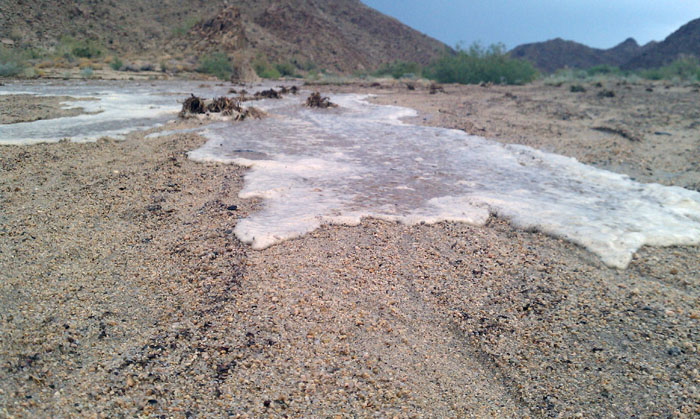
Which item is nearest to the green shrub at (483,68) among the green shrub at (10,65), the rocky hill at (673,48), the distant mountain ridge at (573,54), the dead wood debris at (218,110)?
the dead wood debris at (218,110)

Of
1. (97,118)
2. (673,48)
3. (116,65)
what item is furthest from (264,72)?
(673,48)

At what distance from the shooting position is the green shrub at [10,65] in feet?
52.6

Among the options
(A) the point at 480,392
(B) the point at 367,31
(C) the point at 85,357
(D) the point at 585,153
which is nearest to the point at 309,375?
(A) the point at 480,392

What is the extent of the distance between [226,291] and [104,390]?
0.85 meters

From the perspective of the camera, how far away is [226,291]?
251 cm

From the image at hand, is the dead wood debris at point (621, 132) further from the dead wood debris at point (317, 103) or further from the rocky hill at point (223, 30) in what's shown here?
the rocky hill at point (223, 30)

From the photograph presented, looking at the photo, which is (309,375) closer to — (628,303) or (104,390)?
(104,390)

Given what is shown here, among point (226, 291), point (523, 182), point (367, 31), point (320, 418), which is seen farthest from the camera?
point (367, 31)

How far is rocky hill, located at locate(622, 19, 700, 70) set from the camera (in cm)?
4653

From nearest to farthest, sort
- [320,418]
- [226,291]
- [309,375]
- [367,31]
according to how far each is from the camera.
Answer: [320,418] → [309,375] → [226,291] → [367,31]

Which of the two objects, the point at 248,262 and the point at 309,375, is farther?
the point at 248,262

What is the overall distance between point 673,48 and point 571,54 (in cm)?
2377

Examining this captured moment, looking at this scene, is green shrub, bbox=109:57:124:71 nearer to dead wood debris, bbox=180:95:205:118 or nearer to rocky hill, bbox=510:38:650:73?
dead wood debris, bbox=180:95:205:118

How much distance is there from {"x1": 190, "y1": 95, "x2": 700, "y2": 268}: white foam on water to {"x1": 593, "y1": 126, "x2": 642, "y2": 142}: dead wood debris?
2.49 m
